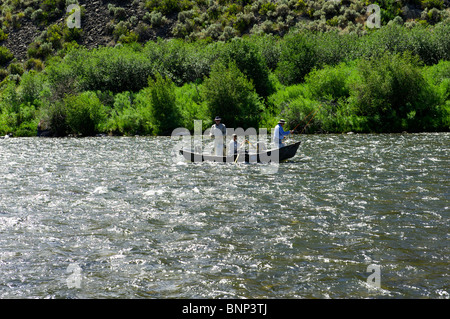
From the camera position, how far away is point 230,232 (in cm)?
1207

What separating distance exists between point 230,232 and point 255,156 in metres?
12.8

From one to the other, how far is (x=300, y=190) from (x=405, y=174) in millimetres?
5461

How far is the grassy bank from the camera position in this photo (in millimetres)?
43125

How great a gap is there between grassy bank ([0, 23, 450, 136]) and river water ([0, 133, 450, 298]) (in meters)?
21.8

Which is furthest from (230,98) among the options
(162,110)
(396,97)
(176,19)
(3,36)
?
(3,36)

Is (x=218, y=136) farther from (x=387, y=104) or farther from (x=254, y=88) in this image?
(x=254, y=88)

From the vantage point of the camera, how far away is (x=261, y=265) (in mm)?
9742

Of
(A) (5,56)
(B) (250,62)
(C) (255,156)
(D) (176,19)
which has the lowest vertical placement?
(C) (255,156)

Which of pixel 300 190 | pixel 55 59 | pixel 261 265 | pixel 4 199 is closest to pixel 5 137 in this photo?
pixel 55 59

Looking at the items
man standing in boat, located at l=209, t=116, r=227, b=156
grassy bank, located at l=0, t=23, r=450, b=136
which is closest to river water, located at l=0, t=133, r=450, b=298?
man standing in boat, located at l=209, t=116, r=227, b=156

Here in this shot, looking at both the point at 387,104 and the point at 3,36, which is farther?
the point at 3,36

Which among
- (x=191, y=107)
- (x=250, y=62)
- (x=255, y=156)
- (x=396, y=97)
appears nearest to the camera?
(x=255, y=156)

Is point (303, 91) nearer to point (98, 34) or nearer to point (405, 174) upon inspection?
point (405, 174)

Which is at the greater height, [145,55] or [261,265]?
[145,55]
